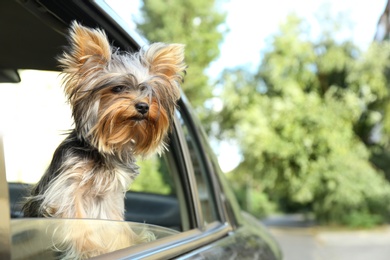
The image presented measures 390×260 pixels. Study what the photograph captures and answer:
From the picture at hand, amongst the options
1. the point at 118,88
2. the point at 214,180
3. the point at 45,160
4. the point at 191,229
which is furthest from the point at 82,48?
the point at 214,180

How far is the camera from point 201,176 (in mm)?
3125

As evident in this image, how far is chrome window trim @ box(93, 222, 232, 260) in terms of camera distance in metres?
1.72

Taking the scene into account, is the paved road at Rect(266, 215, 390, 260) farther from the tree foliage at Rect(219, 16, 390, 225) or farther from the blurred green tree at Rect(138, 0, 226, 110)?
the blurred green tree at Rect(138, 0, 226, 110)

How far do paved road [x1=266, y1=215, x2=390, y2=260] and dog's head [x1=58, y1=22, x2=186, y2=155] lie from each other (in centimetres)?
1101

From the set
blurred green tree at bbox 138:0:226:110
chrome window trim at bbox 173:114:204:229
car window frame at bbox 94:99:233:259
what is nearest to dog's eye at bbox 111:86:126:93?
blurred green tree at bbox 138:0:226:110

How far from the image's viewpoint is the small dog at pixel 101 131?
62.6 inches

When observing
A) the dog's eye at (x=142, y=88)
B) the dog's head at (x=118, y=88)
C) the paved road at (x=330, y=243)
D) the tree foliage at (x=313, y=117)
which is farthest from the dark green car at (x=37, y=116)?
the tree foliage at (x=313, y=117)

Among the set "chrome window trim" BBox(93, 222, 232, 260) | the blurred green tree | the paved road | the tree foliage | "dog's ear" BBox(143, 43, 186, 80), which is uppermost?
the tree foliage

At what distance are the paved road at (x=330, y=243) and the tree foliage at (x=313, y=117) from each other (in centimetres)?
112

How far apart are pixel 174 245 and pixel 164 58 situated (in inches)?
→ 30.0

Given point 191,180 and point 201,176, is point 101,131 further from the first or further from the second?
point 201,176

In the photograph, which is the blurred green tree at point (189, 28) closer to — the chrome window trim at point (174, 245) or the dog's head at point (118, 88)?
the dog's head at point (118, 88)

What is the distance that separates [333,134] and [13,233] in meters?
20.3

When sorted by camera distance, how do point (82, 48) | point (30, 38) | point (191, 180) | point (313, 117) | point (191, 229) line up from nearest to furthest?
point (82, 48) < point (30, 38) < point (191, 229) < point (191, 180) < point (313, 117)
